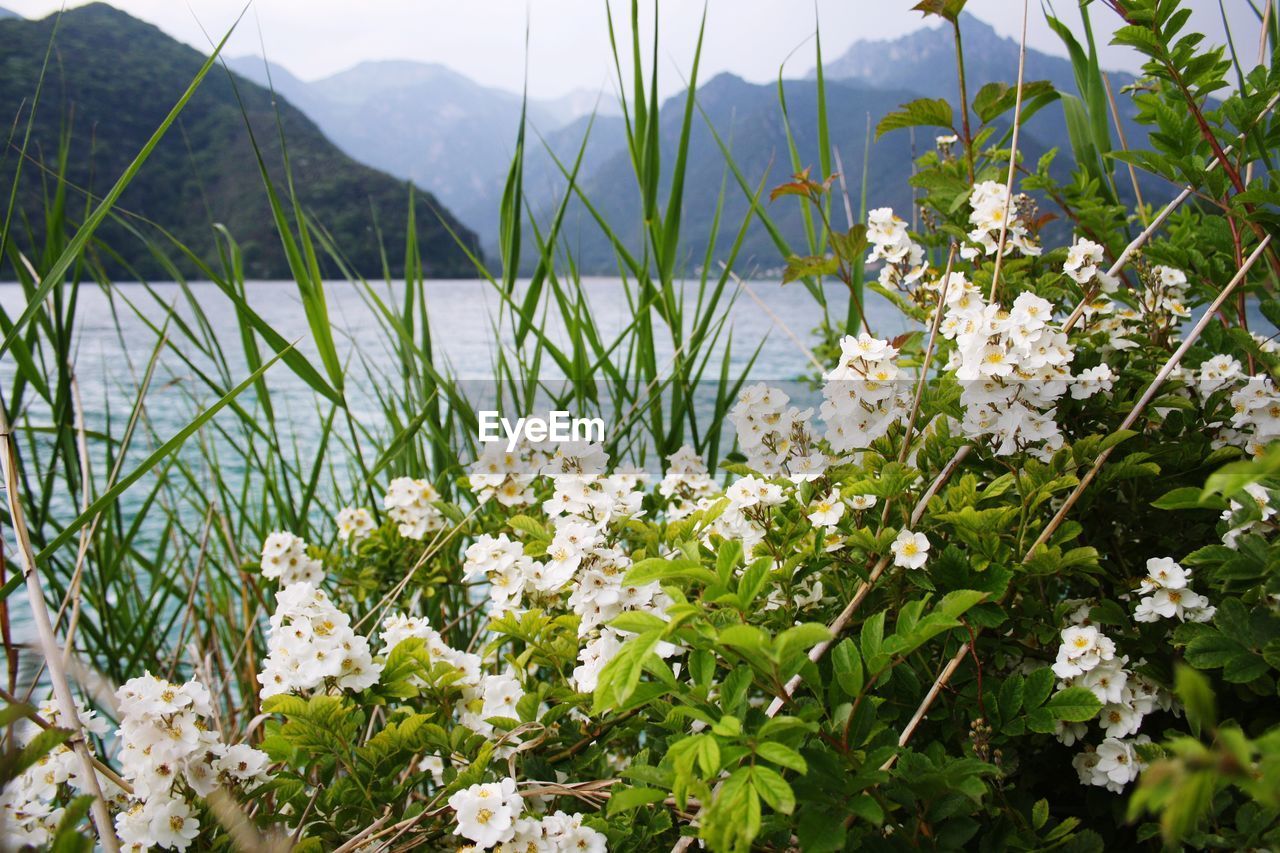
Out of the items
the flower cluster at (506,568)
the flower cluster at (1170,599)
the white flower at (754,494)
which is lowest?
the flower cluster at (506,568)

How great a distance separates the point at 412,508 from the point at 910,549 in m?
0.90

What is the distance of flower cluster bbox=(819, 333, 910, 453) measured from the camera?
961 millimetres

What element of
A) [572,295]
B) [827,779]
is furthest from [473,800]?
[572,295]

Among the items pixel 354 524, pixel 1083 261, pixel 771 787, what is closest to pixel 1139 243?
pixel 1083 261

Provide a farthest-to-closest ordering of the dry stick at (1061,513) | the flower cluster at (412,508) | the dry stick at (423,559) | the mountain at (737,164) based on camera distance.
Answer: the mountain at (737,164)
the flower cluster at (412,508)
the dry stick at (423,559)
the dry stick at (1061,513)

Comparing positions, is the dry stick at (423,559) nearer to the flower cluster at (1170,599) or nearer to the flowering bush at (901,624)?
the flowering bush at (901,624)

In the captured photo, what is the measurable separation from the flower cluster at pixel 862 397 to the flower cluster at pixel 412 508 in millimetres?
742

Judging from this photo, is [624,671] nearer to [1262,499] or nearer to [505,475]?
[1262,499]

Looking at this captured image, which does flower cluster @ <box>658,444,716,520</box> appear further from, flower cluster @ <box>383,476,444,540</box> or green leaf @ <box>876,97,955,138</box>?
green leaf @ <box>876,97,955,138</box>

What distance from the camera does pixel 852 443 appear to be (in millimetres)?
977

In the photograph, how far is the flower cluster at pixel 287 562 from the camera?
1.39 metres

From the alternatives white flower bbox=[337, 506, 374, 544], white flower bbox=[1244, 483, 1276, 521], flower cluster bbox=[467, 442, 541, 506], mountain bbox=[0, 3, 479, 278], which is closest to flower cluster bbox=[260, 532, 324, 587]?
white flower bbox=[337, 506, 374, 544]

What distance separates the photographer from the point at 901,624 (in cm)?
68

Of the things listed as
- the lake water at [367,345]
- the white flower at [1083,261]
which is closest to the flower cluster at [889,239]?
the white flower at [1083,261]
